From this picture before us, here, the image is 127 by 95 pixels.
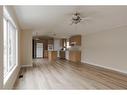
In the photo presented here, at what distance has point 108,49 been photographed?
806cm

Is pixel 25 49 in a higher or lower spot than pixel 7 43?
lower

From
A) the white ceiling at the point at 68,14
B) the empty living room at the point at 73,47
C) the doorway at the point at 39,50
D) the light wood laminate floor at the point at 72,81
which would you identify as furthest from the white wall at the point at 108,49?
the doorway at the point at 39,50

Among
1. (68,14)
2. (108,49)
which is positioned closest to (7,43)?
(68,14)

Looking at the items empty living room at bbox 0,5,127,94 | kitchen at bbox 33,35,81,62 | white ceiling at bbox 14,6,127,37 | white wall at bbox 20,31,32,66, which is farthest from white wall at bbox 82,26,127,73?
white wall at bbox 20,31,32,66

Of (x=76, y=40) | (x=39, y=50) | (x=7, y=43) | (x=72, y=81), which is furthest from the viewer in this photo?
(x=39, y=50)

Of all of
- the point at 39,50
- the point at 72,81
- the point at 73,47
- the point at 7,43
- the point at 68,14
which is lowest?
the point at 72,81

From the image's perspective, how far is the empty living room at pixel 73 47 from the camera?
442cm

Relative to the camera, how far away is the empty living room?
4418 mm

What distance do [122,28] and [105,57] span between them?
210 cm

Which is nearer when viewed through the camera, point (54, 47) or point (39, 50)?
point (39, 50)

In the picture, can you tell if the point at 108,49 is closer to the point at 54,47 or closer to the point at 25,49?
the point at 25,49

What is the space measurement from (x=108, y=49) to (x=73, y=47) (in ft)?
18.8

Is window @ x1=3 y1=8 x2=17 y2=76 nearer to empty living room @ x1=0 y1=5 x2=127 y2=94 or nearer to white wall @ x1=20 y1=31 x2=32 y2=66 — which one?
empty living room @ x1=0 y1=5 x2=127 y2=94
